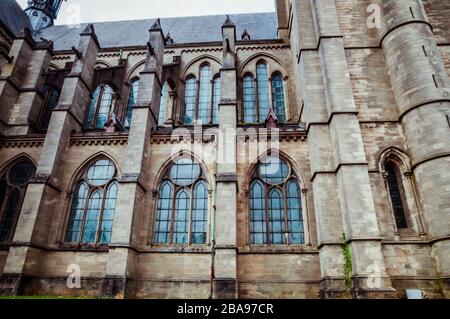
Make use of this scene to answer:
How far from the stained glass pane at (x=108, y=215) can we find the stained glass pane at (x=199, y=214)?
3.30 metres

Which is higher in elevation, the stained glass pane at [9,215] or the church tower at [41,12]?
the church tower at [41,12]

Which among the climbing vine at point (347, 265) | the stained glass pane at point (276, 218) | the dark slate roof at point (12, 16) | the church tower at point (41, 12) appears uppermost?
the church tower at point (41, 12)

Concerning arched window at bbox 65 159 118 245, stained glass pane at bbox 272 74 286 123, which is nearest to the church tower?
arched window at bbox 65 159 118 245

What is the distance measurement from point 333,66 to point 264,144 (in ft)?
13.6

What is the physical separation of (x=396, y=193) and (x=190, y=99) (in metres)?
11.8

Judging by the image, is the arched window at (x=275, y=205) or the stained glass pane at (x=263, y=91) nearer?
the arched window at (x=275, y=205)

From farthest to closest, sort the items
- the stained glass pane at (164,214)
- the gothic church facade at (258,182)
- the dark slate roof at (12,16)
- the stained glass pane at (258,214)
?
1. the dark slate roof at (12,16)
2. the stained glass pane at (164,214)
3. the stained glass pane at (258,214)
4. the gothic church facade at (258,182)

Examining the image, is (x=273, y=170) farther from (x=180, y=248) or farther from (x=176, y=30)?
(x=176, y=30)

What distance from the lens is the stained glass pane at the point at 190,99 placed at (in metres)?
17.0

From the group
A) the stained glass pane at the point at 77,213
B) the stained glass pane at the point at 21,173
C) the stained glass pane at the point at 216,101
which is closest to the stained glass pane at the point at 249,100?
the stained glass pane at the point at 216,101

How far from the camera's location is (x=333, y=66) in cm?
1190

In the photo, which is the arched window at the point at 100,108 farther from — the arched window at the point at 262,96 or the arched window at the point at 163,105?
the arched window at the point at 262,96

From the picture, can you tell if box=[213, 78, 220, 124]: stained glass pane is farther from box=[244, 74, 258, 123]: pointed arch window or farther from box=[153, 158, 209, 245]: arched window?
box=[153, 158, 209, 245]: arched window

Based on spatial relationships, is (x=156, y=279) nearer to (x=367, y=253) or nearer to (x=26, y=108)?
(x=367, y=253)
